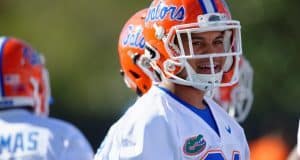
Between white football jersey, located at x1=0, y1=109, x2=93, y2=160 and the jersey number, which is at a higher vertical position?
the jersey number

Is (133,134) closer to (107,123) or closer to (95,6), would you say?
(107,123)

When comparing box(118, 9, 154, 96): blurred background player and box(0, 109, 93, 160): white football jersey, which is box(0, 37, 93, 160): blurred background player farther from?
box(118, 9, 154, 96): blurred background player

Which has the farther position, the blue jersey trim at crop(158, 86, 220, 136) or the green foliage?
the green foliage

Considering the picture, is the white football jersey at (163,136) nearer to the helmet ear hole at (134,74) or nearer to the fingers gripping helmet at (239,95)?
the helmet ear hole at (134,74)

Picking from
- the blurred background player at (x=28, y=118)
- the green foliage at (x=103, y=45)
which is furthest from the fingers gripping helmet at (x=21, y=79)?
the green foliage at (x=103, y=45)

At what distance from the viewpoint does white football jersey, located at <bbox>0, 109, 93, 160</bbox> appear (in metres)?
8.01

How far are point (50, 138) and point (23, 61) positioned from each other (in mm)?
598

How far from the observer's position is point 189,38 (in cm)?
659

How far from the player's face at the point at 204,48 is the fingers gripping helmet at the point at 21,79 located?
1.91 m

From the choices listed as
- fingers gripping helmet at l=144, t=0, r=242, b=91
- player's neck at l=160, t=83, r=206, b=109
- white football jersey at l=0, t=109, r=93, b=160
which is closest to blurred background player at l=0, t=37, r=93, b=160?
white football jersey at l=0, t=109, r=93, b=160

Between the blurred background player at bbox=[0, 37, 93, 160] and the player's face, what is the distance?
1.58 meters

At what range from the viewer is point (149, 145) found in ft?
21.0

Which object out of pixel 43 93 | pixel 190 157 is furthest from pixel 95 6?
pixel 190 157

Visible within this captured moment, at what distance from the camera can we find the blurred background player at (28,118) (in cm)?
802
